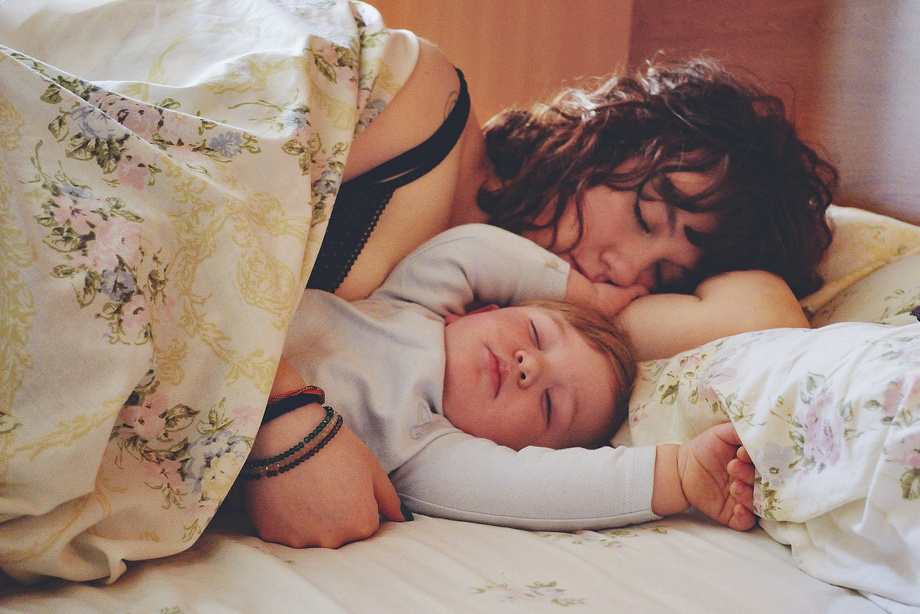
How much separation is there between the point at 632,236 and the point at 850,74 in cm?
60

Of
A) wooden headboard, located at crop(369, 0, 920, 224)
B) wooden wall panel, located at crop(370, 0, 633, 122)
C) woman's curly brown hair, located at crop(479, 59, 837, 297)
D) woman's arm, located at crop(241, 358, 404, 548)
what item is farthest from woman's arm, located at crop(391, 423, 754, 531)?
wooden wall panel, located at crop(370, 0, 633, 122)

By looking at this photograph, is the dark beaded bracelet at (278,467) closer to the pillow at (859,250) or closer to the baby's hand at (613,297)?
the baby's hand at (613,297)

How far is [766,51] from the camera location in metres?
1.61

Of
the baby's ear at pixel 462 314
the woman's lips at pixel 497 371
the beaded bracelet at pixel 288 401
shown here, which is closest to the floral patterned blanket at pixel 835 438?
the woman's lips at pixel 497 371

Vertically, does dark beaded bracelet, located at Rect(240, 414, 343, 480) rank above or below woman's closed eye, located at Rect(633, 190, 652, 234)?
below

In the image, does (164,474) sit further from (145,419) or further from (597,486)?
(597,486)

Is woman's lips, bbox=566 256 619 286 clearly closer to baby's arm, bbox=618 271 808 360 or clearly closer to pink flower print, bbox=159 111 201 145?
baby's arm, bbox=618 271 808 360

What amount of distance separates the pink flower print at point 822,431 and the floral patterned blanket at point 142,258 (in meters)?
0.52

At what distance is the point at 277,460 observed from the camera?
29.6 inches

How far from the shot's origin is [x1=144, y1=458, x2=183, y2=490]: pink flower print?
70 cm

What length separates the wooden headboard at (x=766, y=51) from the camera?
133cm

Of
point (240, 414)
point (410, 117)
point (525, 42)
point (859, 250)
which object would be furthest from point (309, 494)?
point (525, 42)

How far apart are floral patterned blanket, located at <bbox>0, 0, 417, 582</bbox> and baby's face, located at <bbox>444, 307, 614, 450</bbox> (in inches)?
10.0

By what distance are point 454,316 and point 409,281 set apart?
0.28 ft
